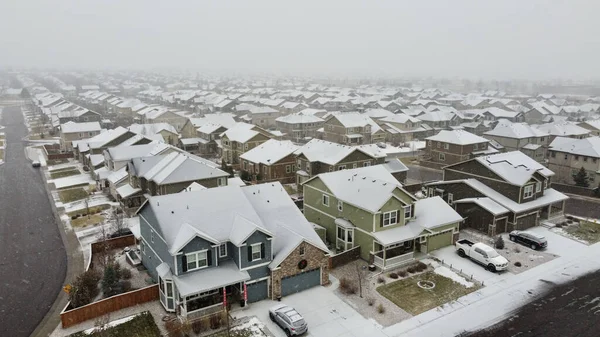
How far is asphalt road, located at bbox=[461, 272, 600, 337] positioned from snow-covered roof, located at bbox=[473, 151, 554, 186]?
511 inches

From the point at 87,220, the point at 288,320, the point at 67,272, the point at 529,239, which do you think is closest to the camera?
the point at 288,320


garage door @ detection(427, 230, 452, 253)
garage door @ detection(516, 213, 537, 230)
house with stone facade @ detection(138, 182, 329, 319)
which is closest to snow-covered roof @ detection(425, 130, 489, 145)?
garage door @ detection(516, 213, 537, 230)

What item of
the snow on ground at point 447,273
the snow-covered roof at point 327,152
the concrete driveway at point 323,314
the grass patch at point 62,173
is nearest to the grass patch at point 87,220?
the grass patch at point 62,173

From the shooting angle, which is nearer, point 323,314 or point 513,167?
point 323,314

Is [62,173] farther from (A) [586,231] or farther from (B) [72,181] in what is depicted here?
(A) [586,231]

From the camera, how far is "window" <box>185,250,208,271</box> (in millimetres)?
25812

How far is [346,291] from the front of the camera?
28.3 m

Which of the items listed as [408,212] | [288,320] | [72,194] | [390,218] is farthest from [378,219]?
[72,194]

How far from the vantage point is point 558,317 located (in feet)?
84.0

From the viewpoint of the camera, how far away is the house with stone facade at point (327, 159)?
54.3 m

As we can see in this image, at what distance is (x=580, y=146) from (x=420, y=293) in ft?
138

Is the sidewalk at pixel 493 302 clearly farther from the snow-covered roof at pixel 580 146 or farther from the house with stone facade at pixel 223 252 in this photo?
the snow-covered roof at pixel 580 146

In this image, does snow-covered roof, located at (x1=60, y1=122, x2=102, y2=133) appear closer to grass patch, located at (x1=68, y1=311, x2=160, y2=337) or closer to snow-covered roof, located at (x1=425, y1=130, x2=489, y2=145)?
snow-covered roof, located at (x1=425, y1=130, x2=489, y2=145)

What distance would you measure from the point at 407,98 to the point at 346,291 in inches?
6245
